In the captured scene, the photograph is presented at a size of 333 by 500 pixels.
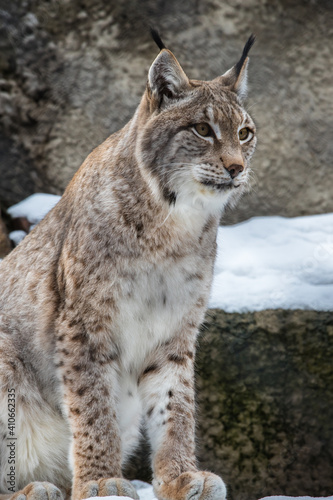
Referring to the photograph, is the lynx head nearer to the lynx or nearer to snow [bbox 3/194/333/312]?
the lynx

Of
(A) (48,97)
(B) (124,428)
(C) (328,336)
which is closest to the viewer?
(B) (124,428)

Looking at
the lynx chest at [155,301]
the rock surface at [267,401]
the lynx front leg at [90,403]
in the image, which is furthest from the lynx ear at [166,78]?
the rock surface at [267,401]

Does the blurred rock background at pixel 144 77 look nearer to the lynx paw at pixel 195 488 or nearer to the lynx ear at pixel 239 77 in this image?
the lynx ear at pixel 239 77

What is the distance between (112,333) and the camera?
2.85 meters

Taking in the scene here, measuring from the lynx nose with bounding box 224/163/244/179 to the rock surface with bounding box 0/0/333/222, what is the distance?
8.09ft

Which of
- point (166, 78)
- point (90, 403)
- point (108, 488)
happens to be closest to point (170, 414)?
point (90, 403)

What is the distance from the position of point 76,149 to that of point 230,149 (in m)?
2.69

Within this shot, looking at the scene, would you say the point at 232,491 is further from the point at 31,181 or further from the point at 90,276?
the point at 31,181

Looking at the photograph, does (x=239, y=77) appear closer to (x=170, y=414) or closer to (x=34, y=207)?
(x=170, y=414)

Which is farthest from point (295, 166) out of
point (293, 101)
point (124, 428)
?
point (124, 428)

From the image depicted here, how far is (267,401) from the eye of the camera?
4.10 meters

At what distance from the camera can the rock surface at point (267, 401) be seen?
406 centimetres

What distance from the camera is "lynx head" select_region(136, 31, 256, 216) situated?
2768mm

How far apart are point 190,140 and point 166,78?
1.08 feet
